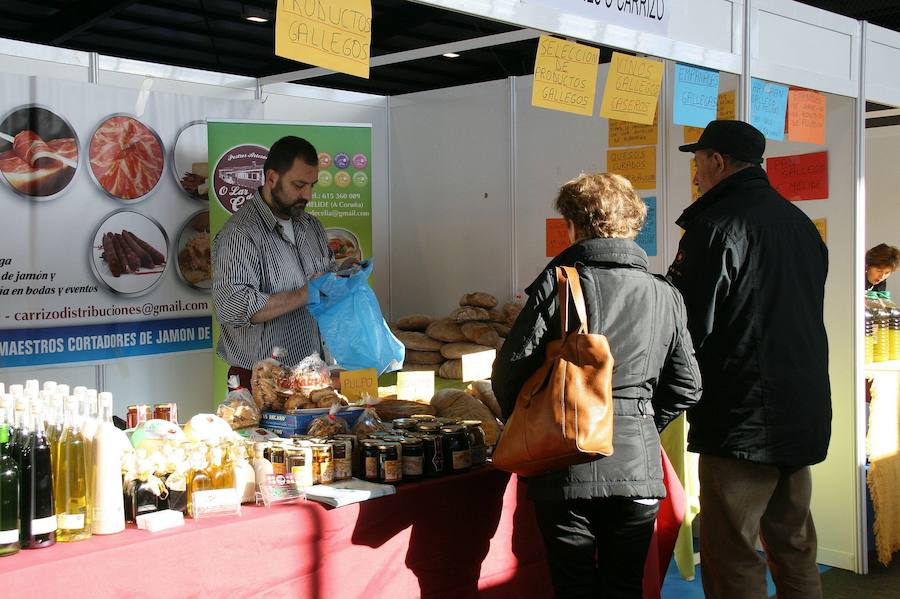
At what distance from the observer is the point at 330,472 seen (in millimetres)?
2277

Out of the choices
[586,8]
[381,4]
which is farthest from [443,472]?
[381,4]

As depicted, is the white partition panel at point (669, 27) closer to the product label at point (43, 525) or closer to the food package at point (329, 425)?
the food package at point (329, 425)

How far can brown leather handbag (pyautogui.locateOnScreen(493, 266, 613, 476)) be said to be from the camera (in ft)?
6.44

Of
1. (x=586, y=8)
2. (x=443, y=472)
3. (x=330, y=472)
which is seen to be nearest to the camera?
(x=330, y=472)

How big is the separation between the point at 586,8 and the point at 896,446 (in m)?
2.79

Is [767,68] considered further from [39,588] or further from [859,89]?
[39,588]

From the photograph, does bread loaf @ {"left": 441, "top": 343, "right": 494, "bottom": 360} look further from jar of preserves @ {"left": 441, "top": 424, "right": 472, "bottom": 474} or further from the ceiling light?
the ceiling light

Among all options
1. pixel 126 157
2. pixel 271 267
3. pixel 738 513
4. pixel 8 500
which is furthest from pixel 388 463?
pixel 126 157

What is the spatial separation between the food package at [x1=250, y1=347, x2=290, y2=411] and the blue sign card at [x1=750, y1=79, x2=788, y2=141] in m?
2.15

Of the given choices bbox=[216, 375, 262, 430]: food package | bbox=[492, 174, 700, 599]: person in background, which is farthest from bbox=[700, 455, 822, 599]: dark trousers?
bbox=[216, 375, 262, 430]: food package

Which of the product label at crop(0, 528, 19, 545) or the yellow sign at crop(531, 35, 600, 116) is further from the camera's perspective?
the yellow sign at crop(531, 35, 600, 116)

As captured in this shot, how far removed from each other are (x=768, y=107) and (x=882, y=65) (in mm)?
931

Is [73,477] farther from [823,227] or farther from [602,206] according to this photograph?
[823,227]

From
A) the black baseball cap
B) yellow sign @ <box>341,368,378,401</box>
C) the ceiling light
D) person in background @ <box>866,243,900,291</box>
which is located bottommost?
yellow sign @ <box>341,368,378,401</box>
